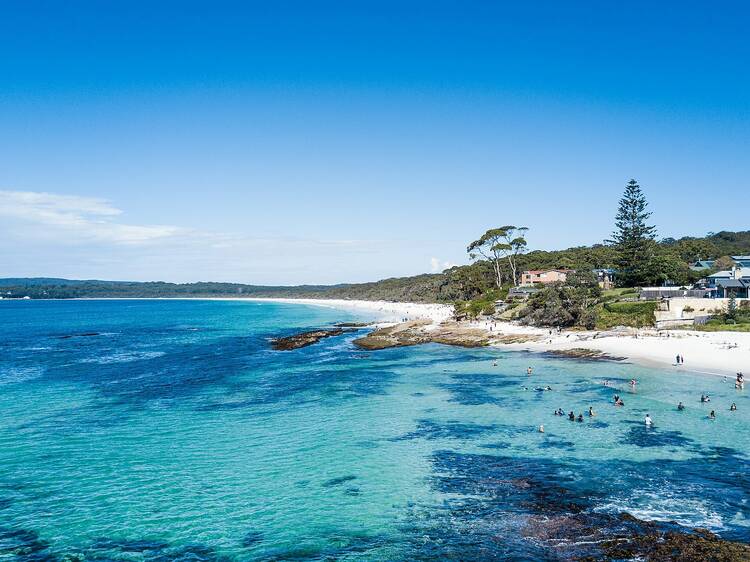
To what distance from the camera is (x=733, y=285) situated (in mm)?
60531

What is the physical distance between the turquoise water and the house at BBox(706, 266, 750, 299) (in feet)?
90.5

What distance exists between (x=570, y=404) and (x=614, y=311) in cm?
3581

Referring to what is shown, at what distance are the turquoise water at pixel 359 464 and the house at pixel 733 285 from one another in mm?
27578

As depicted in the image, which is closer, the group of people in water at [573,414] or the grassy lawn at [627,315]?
the group of people in water at [573,414]

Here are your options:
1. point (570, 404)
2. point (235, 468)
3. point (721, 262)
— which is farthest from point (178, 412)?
point (721, 262)

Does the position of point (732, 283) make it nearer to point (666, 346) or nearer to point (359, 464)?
point (666, 346)

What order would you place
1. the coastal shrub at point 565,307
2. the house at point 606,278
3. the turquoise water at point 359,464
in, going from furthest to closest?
the house at point 606,278
the coastal shrub at point 565,307
the turquoise water at point 359,464

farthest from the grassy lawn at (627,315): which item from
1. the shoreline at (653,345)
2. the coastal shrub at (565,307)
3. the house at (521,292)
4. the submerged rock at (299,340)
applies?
the submerged rock at (299,340)

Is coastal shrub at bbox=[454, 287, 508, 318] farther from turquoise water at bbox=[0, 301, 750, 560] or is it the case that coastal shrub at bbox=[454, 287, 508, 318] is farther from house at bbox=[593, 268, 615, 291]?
turquoise water at bbox=[0, 301, 750, 560]

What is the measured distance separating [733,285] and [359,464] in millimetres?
56935

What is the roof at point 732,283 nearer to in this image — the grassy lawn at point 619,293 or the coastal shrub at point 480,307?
the grassy lawn at point 619,293

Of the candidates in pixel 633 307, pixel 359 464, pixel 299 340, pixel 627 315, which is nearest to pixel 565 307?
pixel 627 315

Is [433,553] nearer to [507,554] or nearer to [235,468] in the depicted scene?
[507,554]

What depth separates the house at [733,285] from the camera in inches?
2367
